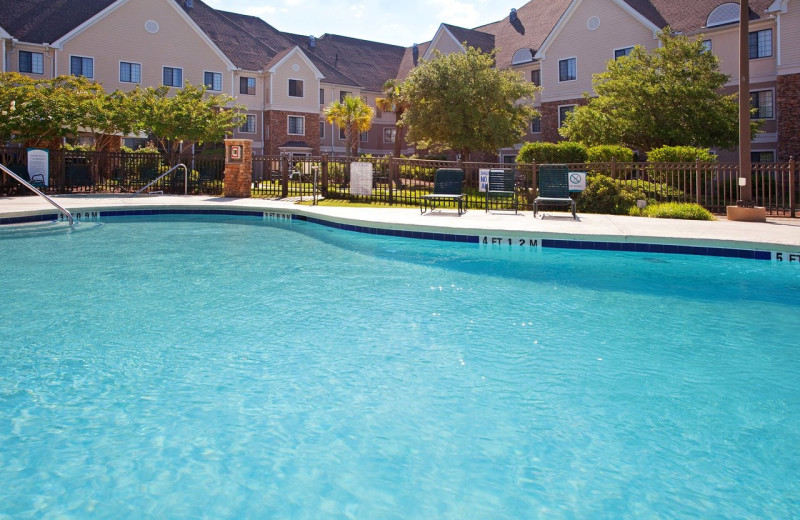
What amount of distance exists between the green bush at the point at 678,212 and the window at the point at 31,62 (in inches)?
1399

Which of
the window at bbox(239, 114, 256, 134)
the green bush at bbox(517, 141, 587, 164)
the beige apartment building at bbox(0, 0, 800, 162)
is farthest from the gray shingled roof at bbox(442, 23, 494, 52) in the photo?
the green bush at bbox(517, 141, 587, 164)

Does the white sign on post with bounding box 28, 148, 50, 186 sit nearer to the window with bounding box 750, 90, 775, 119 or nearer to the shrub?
the shrub

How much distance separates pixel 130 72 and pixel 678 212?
3603cm

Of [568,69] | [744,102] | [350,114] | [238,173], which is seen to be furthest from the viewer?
[350,114]

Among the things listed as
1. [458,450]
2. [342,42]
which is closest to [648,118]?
[458,450]

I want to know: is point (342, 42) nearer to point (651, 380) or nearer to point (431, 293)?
point (431, 293)

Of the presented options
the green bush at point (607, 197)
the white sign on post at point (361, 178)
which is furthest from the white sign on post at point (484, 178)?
the white sign on post at point (361, 178)

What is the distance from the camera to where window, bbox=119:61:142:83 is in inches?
1564

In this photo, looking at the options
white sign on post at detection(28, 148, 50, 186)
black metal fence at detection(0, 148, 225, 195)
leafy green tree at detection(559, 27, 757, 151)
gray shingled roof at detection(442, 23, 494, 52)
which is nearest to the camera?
white sign on post at detection(28, 148, 50, 186)

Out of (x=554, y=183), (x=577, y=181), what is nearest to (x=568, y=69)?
(x=577, y=181)

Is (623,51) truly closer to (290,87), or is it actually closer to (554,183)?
(554,183)

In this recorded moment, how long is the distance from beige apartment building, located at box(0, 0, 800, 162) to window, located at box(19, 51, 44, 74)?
0.07 m

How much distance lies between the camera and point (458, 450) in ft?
12.5

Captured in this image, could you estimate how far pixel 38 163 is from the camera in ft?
76.9
